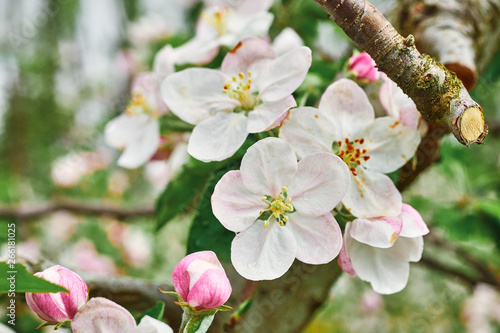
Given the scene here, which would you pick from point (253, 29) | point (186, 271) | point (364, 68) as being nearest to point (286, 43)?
point (253, 29)

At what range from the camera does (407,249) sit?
19.0 inches

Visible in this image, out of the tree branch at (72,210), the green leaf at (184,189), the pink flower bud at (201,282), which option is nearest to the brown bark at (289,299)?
the green leaf at (184,189)

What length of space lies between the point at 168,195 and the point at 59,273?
0.88 ft

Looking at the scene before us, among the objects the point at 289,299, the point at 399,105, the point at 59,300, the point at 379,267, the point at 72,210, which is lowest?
the point at 72,210

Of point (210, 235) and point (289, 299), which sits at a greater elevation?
point (210, 235)

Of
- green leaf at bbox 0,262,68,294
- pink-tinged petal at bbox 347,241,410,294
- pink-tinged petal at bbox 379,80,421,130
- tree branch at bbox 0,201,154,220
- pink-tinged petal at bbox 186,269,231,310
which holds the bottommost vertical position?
tree branch at bbox 0,201,154,220

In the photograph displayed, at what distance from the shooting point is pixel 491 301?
1844 mm

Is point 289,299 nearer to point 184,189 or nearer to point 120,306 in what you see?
point 184,189

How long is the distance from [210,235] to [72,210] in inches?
36.4

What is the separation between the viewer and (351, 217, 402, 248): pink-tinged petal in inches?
17.1

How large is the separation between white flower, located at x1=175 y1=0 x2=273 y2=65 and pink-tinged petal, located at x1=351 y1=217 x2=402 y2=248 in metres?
0.31

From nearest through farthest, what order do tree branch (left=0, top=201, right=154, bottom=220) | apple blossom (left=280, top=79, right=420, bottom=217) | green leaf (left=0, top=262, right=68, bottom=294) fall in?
1. green leaf (left=0, top=262, right=68, bottom=294)
2. apple blossom (left=280, top=79, right=420, bottom=217)
3. tree branch (left=0, top=201, right=154, bottom=220)

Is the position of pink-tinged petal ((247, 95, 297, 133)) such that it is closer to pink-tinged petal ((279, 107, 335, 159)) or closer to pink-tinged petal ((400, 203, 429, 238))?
pink-tinged petal ((279, 107, 335, 159))

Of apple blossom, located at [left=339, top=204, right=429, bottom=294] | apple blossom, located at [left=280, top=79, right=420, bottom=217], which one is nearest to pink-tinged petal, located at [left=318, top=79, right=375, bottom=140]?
apple blossom, located at [left=280, top=79, right=420, bottom=217]
